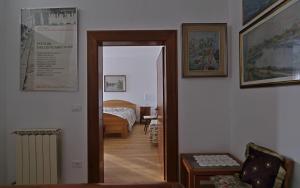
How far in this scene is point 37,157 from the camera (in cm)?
286

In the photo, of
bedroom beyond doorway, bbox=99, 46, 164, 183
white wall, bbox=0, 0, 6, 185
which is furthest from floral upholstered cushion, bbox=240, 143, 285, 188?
white wall, bbox=0, 0, 6, 185

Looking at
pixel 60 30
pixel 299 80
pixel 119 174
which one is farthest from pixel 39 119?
pixel 299 80

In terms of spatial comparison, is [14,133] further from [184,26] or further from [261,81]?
[261,81]

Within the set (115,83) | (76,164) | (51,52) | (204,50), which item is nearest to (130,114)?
(115,83)

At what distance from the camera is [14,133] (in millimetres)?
2943

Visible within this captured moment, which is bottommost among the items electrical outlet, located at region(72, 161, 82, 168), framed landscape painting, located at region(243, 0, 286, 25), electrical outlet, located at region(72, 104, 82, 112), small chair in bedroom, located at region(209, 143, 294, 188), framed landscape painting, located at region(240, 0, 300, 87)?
electrical outlet, located at region(72, 161, 82, 168)

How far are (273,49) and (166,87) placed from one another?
52.0 inches

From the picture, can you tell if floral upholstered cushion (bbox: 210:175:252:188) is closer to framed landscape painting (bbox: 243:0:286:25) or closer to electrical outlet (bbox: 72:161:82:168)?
framed landscape painting (bbox: 243:0:286:25)

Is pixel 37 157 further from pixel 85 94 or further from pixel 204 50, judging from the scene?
pixel 204 50

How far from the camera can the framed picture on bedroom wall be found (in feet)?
29.8

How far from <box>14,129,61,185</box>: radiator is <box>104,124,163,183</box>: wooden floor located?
939 millimetres

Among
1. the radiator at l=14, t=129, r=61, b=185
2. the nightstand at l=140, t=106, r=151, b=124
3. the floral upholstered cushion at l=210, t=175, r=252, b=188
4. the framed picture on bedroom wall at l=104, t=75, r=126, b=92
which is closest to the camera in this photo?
the floral upholstered cushion at l=210, t=175, r=252, b=188

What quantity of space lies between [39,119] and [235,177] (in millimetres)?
Answer: 2240

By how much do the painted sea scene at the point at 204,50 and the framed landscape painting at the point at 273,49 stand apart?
16.5 inches
